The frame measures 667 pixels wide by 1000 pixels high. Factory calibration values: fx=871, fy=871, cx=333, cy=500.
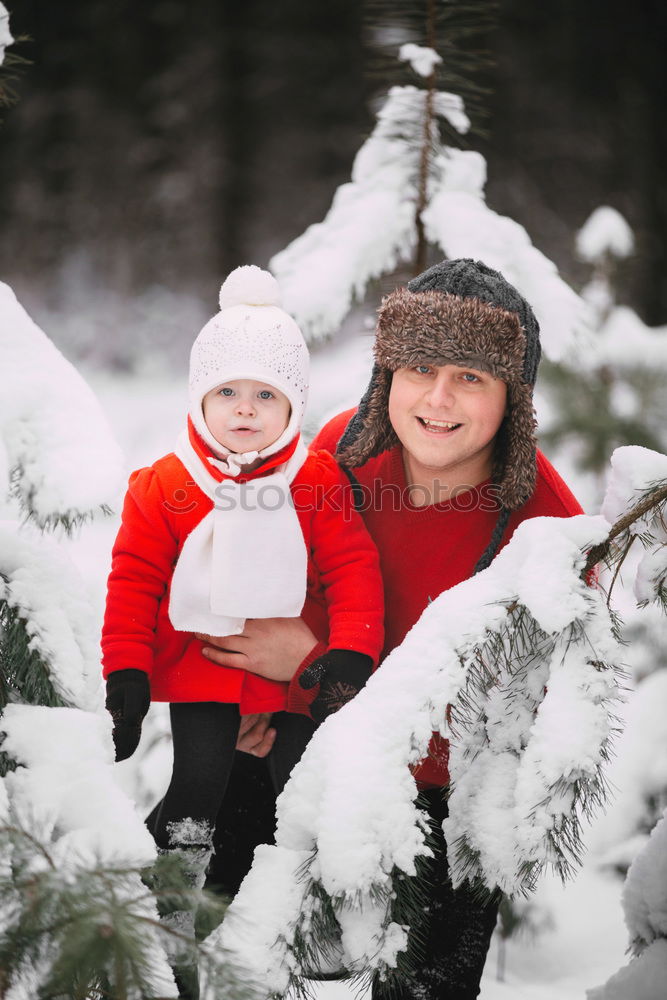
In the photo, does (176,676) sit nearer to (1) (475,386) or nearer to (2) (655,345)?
(1) (475,386)

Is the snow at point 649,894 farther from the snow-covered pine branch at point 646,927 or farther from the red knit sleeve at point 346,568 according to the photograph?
the red knit sleeve at point 346,568

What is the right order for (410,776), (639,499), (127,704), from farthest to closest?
(127,704)
(639,499)
(410,776)

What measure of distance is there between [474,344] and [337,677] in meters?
0.58

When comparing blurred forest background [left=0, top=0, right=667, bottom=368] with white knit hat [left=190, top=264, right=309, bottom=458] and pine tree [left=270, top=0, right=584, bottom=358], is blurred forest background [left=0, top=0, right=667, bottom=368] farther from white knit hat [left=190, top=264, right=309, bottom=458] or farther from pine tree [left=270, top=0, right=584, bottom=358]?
white knit hat [left=190, top=264, right=309, bottom=458]

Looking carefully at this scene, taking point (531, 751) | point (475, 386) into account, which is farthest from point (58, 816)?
point (475, 386)

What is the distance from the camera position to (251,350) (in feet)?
4.83

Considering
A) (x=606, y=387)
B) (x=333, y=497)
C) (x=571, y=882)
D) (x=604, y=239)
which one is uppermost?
(x=604, y=239)

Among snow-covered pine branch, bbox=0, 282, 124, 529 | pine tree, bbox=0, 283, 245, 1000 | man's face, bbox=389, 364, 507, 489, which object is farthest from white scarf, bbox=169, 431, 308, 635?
snow-covered pine branch, bbox=0, 282, 124, 529

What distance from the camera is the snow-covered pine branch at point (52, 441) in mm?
968

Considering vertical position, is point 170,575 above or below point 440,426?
below

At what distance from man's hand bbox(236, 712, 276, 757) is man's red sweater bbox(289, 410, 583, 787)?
0.12 metres

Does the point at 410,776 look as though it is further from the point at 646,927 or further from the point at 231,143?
the point at 231,143

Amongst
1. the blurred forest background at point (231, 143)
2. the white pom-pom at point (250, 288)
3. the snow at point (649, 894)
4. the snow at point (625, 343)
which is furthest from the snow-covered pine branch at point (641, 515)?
the blurred forest background at point (231, 143)

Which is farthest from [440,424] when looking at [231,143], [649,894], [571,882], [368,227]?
[231,143]
